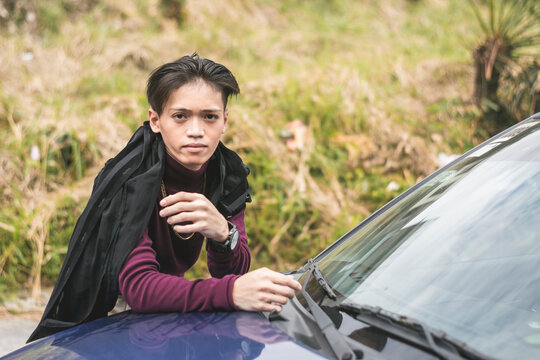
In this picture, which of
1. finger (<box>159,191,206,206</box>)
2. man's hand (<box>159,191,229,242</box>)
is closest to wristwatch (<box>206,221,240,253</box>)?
man's hand (<box>159,191,229,242</box>)

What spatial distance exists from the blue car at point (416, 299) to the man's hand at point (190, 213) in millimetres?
251

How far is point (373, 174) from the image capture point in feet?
15.3

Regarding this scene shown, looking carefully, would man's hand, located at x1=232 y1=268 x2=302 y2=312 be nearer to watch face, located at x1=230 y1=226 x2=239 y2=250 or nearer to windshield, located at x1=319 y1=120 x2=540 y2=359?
windshield, located at x1=319 y1=120 x2=540 y2=359

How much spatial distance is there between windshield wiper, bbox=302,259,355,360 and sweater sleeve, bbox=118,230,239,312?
23cm

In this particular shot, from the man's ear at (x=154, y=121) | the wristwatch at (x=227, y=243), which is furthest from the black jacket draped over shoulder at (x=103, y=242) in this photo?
the wristwatch at (x=227, y=243)

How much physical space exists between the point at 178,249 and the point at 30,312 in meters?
1.96

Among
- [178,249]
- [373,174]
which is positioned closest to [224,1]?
[373,174]

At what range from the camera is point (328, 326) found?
1343mm

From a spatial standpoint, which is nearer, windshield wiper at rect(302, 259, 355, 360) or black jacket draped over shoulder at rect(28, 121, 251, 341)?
windshield wiper at rect(302, 259, 355, 360)

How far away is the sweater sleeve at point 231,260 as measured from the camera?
186 cm

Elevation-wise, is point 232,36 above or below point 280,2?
below

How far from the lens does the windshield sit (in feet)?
4.12

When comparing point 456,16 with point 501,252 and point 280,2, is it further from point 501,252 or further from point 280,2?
point 501,252

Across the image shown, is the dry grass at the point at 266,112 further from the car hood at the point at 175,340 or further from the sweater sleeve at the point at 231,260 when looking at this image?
the car hood at the point at 175,340
